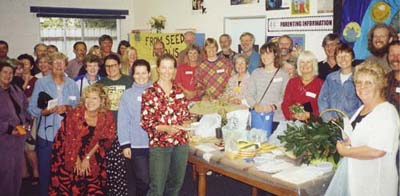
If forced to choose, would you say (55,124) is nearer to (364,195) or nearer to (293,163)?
(293,163)

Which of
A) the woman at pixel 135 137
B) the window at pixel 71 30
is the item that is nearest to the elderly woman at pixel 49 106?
the woman at pixel 135 137

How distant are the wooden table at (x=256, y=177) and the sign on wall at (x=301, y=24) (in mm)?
2943

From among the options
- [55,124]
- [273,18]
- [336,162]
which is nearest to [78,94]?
[55,124]

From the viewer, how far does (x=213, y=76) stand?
14.7 ft

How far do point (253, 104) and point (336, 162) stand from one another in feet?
3.60

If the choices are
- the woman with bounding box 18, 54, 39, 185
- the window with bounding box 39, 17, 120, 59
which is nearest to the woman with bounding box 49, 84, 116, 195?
the woman with bounding box 18, 54, 39, 185

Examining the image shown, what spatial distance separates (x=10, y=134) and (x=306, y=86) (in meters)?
2.46

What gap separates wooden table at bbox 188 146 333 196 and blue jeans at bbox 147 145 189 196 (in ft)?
0.45

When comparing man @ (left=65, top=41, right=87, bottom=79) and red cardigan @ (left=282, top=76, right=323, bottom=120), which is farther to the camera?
man @ (left=65, top=41, right=87, bottom=79)

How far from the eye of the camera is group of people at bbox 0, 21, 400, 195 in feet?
7.10

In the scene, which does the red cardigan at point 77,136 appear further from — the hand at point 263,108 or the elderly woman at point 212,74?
the elderly woman at point 212,74

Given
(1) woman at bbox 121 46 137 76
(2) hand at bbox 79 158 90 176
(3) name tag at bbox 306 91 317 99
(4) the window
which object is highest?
(4) the window

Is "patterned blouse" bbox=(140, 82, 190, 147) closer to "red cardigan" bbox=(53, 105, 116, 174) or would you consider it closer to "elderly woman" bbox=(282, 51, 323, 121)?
"red cardigan" bbox=(53, 105, 116, 174)

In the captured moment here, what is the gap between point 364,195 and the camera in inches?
86.4
